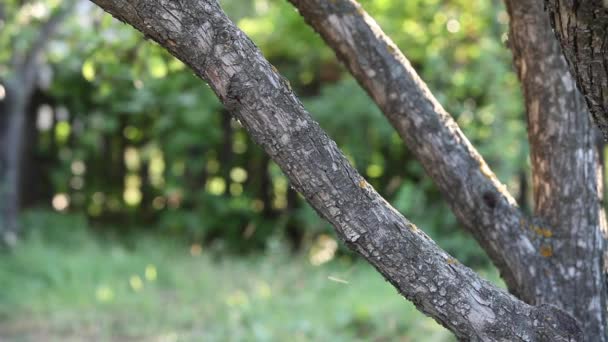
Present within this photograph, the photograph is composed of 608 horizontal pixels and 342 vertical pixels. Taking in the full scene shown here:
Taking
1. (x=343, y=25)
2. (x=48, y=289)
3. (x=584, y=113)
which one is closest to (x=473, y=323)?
(x=584, y=113)

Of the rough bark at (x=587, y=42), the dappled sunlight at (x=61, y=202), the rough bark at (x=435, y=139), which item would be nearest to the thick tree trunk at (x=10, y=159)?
the dappled sunlight at (x=61, y=202)

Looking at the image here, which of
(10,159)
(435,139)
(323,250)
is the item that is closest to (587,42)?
(435,139)

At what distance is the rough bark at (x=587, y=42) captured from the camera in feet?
5.11

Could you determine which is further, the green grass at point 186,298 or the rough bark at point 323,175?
the green grass at point 186,298

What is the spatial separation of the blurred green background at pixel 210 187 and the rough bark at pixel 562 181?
1921 millimetres

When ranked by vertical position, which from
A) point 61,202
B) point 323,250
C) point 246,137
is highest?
point 246,137

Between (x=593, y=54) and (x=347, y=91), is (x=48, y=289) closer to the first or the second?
(x=347, y=91)

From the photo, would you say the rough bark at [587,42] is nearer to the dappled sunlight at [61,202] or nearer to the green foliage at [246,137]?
the green foliage at [246,137]

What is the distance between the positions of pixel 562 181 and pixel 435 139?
1.47 feet

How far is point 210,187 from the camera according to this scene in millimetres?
9234

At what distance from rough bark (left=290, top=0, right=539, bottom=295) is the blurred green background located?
4.67ft

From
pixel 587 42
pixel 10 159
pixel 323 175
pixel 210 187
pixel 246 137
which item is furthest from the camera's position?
pixel 210 187

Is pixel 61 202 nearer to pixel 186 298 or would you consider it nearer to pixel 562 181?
pixel 186 298

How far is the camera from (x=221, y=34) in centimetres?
182
